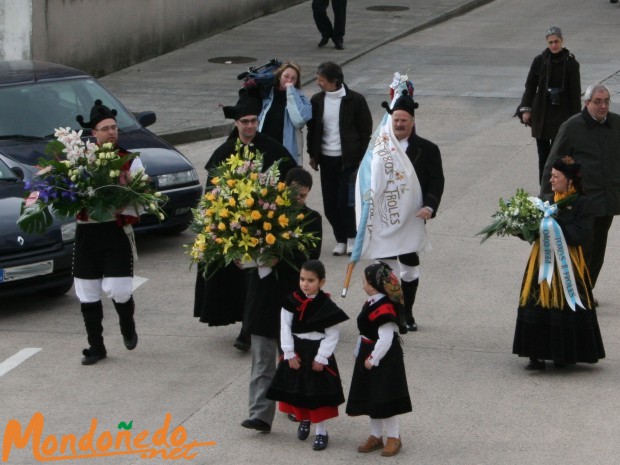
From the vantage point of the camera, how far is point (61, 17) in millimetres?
20938

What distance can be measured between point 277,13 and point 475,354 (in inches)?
724

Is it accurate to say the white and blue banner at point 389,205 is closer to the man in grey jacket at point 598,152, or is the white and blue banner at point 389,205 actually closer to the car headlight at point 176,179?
the man in grey jacket at point 598,152

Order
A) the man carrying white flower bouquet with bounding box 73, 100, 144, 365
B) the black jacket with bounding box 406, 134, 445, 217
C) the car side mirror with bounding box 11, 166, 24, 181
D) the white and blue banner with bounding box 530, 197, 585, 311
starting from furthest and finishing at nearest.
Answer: the car side mirror with bounding box 11, 166, 24, 181, the black jacket with bounding box 406, 134, 445, 217, the man carrying white flower bouquet with bounding box 73, 100, 144, 365, the white and blue banner with bounding box 530, 197, 585, 311

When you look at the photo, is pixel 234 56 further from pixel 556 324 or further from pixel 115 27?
pixel 556 324

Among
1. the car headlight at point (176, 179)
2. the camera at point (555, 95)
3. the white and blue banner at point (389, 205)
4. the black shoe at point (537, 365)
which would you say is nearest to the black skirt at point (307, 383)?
the black shoe at point (537, 365)

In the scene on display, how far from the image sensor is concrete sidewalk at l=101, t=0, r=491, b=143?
19.2 metres

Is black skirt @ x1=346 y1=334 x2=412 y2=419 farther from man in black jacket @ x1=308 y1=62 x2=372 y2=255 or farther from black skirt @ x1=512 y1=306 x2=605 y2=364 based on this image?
man in black jacket @ x1=308 y1=62 x2=372 y2=255

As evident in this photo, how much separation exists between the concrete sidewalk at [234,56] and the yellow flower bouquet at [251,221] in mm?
9347

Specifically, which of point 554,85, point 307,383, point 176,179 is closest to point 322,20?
point 554,85

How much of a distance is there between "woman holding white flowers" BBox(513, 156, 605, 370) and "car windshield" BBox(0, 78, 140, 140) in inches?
224

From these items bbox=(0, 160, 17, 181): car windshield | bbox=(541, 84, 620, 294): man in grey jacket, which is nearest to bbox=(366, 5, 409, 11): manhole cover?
bbox=(0, 160, 17, 181): car windshield

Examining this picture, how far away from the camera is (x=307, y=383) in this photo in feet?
26.2

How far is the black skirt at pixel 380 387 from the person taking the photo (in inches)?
308

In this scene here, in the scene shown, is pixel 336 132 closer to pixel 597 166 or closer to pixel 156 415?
pixel 597 166
